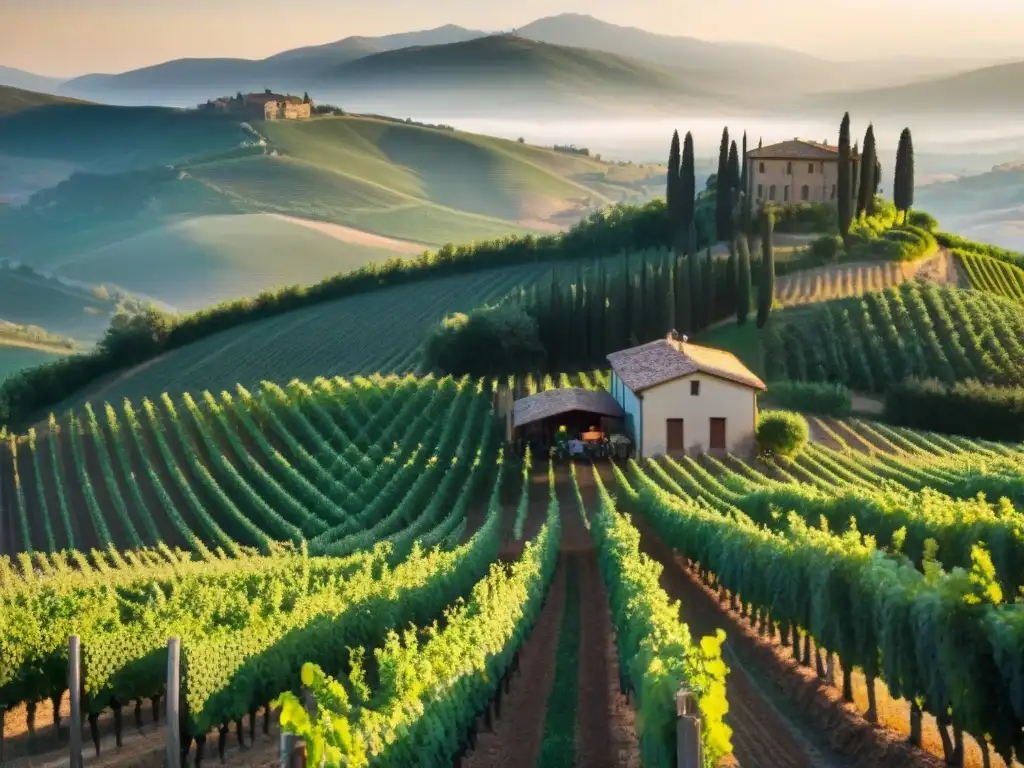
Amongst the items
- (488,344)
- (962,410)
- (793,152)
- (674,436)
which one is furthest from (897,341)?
(793,152)

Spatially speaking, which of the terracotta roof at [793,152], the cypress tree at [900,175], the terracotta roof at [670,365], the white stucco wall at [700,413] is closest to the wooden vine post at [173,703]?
the terracotta roof at [670,365]

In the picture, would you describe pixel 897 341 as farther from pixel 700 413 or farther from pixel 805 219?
pixel 805 219

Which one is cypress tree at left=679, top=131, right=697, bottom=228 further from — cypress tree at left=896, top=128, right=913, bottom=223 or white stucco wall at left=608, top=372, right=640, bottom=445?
white stucco wall at left=608, top=372, right=640, bottom=445

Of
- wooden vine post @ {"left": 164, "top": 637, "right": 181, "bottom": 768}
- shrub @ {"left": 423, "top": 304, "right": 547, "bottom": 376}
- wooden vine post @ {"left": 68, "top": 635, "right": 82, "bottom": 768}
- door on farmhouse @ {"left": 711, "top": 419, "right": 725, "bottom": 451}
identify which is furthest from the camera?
shrub @ {"left": 423, "top": 304, "right": 547, "bottom": 376}

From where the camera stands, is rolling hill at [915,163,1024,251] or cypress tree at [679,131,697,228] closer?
cypress tree at [679,131,697,228]

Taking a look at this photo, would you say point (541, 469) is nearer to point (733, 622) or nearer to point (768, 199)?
point (733, 622)

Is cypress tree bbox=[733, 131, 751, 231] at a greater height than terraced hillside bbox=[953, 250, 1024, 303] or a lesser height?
greater

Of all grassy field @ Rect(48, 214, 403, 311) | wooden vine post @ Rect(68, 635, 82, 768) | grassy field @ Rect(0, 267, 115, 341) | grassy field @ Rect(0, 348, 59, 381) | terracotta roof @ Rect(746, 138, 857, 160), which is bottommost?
grassy field @ Rect(0, 267, 115, 341)

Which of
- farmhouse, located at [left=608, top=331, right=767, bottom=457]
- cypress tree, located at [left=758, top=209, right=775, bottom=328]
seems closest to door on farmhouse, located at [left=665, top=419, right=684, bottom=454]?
farmhouse, located at [left=608, top=331, right=767, bottom=457]
